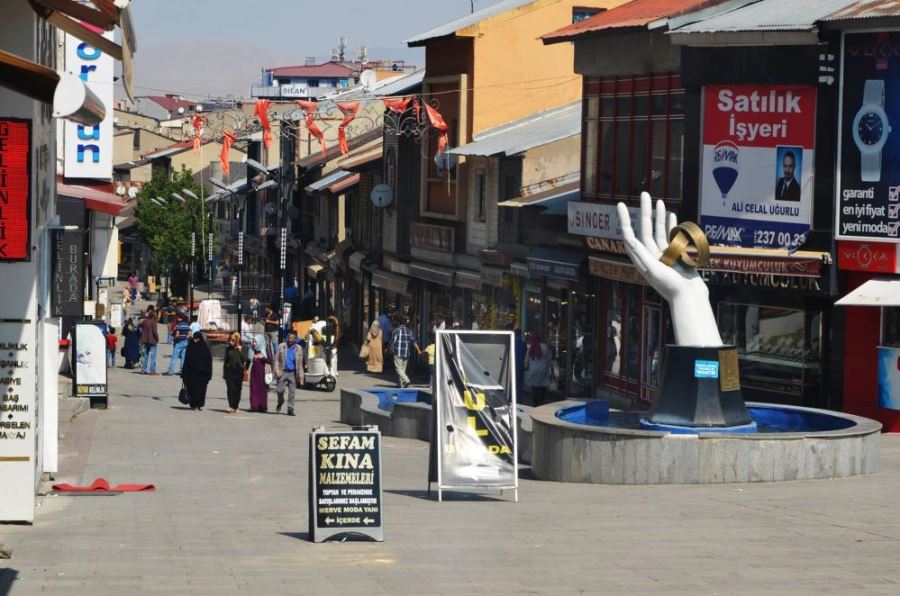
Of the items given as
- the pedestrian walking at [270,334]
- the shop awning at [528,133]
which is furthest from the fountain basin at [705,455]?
the shop awning at [528,133]

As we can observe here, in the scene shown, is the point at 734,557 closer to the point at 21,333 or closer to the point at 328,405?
the point at 21,333

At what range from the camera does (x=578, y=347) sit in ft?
109

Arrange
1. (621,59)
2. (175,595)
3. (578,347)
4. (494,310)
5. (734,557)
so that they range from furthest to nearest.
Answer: (494,310) < (578,347) < (621,59) < (734,557) < (175,595)

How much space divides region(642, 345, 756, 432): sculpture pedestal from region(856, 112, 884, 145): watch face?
21.1ft

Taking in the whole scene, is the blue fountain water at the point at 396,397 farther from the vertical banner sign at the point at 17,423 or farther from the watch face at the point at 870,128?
the vertical banner sign at the point at 17,423

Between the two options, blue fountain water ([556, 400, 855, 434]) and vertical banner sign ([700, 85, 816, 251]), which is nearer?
blue fountain water ([556, 400, 855, 434])

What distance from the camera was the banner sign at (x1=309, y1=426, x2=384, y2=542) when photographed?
1284 cm

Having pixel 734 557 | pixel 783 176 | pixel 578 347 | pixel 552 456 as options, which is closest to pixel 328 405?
pixel 578 347

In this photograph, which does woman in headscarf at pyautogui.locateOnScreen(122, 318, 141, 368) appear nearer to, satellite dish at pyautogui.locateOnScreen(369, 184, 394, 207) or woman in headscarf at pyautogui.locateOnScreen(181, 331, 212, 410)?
satellite dish at pyautogui.locateOnScreen(369, 184, 394, 207)

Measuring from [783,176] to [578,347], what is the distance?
896 cm

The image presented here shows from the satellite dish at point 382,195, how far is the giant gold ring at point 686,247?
29.1 meters

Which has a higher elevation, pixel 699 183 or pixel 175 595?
pixel 699 183

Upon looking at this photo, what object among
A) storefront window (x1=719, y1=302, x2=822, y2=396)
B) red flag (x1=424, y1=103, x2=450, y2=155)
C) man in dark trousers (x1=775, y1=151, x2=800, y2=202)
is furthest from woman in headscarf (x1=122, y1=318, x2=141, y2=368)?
man in dark trousers (x1=775, y1=151, x2=800, y2=202)

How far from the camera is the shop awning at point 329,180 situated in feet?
190
